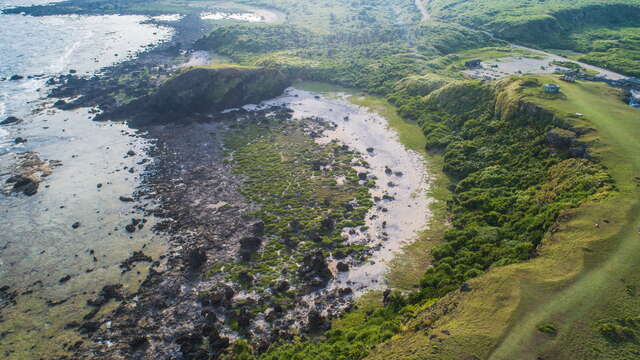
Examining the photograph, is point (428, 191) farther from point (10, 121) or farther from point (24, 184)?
point (10, 121)

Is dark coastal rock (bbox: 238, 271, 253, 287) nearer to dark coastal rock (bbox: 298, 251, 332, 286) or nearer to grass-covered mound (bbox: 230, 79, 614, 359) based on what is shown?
dark coastal rock (bbox: 298, 251, 332, 286)

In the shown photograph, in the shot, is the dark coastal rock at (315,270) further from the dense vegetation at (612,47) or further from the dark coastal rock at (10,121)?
the dense vegetation at (612,47)

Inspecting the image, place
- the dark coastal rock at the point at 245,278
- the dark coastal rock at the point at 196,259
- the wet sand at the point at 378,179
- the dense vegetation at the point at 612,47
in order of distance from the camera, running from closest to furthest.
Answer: the dark coastal rock at the point at 245,278 → the wet sand at the point at 378,179 → the dark coastal rock at the point at 196,259 → the dense vegetation at the point at 612,47

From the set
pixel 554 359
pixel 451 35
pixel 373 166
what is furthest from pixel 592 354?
pixel 451 35

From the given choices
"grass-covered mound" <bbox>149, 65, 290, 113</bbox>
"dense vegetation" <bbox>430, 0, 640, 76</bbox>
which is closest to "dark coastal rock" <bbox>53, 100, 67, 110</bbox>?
"grass-covered mound" <bbox>149, 65, 290, 113</bbox>

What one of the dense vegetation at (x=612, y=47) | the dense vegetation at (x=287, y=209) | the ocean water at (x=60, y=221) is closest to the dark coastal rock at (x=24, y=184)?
the ocean water at (x=60, y=221)

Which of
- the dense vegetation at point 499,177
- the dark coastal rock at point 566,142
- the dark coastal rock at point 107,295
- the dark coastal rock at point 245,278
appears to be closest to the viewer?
the dense vegetation at point 499,177
